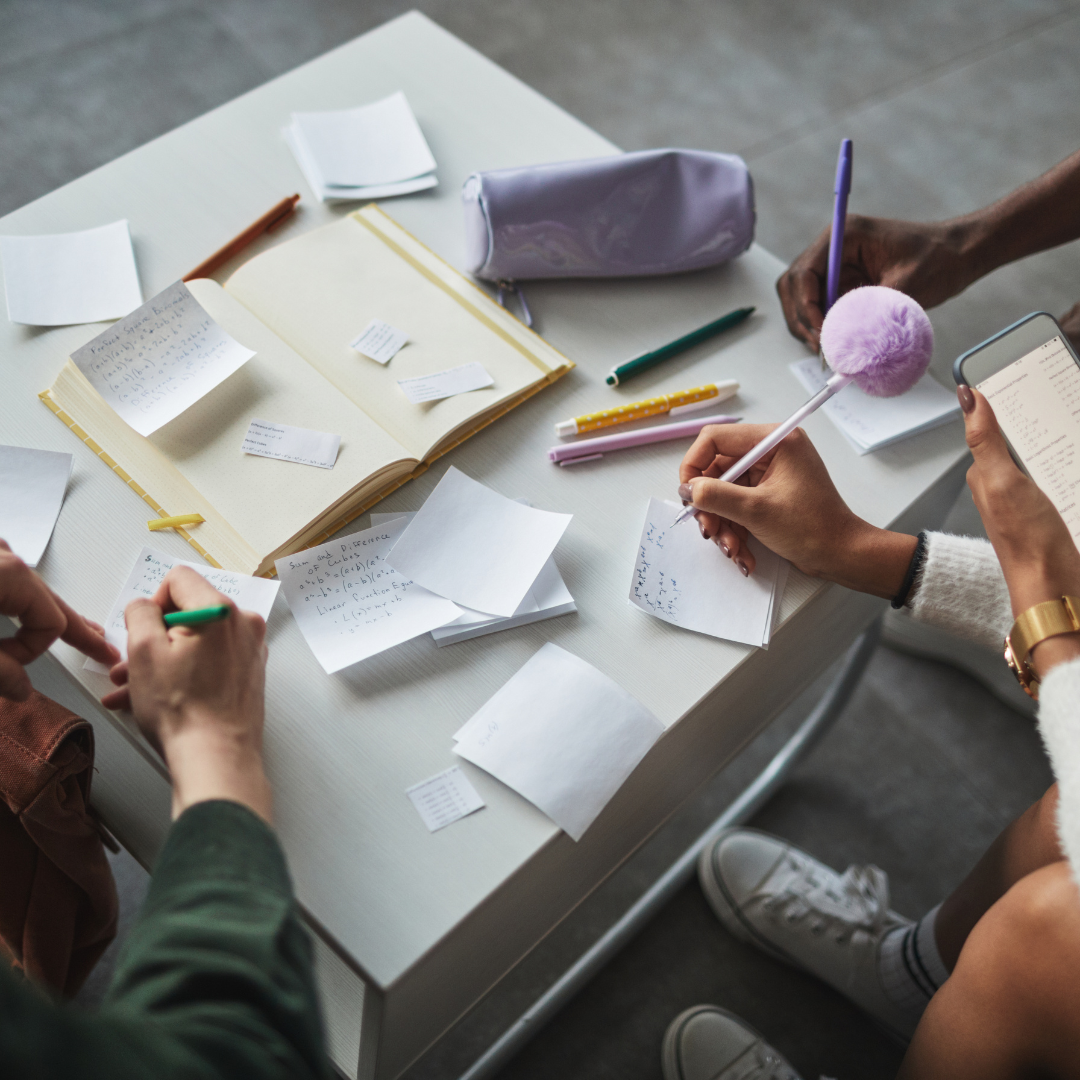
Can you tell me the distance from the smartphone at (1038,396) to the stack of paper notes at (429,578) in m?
0.42

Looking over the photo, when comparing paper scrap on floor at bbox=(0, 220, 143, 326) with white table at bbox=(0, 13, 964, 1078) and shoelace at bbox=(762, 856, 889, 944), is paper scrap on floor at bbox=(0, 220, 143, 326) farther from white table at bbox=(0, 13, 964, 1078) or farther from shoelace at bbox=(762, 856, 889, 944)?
shoelace at bbox=(762, 856, 889, 944)

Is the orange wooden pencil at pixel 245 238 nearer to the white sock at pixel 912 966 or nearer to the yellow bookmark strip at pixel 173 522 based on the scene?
the yellow bookmark strip at pixel 173 522

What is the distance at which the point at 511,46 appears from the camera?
2348 millimetres

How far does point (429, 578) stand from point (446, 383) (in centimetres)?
22


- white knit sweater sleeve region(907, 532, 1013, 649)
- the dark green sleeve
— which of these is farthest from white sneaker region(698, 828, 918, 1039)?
the dark green sleeve

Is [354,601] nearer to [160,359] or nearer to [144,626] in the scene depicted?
[144,626]

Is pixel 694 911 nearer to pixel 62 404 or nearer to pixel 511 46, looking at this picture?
pixel 62 404

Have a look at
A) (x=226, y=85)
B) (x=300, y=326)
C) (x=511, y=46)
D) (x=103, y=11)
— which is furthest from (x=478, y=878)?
(x=103, y=11)

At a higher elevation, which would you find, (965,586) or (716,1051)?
(965,586)

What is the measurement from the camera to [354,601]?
0.76 metres

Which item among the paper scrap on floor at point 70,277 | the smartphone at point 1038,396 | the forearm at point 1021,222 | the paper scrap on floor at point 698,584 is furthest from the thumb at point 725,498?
the paper scrap on floor at point 70,277

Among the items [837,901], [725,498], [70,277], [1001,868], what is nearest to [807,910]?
[837,901]

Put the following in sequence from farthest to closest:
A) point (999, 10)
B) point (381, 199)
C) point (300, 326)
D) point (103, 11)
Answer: point (999, 10)
point (103, 11)
point (381, 199)
point (300, 326)

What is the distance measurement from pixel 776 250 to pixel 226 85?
133 centimetres
